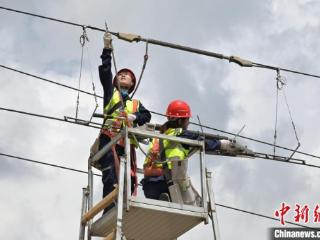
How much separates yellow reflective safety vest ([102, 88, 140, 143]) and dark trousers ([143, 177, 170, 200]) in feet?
2.97

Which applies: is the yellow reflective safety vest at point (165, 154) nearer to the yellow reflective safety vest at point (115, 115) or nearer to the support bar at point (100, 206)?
the yellow reflective safety vest at point (115, 115)

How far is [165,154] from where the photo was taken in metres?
9.64

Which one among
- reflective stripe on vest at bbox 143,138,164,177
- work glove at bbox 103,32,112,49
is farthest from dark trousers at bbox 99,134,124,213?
work glove at bbox 103,32,112,49

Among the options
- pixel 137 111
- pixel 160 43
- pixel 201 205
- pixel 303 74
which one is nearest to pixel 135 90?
pixel 137 111

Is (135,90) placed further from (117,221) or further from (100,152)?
(117,221)

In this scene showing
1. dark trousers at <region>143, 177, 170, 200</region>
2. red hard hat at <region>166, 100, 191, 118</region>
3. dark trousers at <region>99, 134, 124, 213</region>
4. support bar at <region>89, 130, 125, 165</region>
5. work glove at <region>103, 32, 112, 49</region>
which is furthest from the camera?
red hard hat at <region>166, 100, 191, 118</region>

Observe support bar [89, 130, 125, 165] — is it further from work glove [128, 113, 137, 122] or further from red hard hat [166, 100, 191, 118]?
red hard hat [166, 100, 191, 118]

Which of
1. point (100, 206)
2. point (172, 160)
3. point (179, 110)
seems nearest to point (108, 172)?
point (100, 206)

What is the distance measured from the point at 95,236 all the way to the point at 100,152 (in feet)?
3.85

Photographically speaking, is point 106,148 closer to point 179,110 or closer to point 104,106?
point 104,106

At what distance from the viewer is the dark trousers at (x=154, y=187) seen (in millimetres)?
9859

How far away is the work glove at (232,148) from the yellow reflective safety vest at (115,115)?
142 centimetres

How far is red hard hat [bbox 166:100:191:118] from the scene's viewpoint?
33.6 ft

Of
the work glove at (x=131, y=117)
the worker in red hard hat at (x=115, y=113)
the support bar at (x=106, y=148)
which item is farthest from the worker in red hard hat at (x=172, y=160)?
the support bar at (x=106, y=148)
